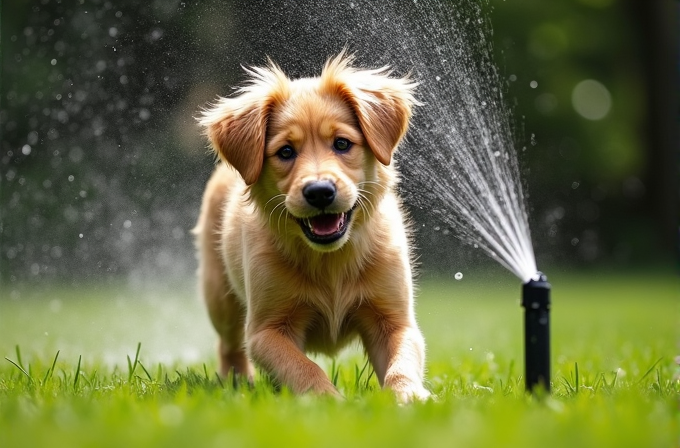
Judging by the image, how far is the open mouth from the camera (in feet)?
12.5

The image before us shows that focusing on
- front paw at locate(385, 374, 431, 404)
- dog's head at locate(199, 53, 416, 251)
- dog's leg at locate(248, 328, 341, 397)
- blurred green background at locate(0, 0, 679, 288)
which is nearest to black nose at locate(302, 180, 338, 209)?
dog's head at locate(199, 53, 416, 251)

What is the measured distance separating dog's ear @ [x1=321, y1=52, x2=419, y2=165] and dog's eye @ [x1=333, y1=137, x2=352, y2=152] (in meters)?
0.10

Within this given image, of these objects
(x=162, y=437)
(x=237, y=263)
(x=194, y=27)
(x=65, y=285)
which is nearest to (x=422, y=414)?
(x=162, y=437)

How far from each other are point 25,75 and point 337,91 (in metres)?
10.7

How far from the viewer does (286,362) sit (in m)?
3.76

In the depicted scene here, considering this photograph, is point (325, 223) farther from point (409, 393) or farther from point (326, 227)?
point (409, 393)

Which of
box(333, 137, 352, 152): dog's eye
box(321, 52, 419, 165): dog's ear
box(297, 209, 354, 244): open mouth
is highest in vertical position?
box(321, 52, 419, 165): dog's ear

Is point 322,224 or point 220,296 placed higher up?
point 322,224

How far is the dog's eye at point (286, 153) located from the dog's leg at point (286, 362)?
0.81 meters

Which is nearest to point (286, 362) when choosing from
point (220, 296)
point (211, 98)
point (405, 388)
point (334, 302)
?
point (334, 302)

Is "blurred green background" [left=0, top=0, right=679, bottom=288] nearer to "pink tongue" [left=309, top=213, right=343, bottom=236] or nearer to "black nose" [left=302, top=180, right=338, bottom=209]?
"pink tongue" [left=309, top=213, right=343, bottom=236]

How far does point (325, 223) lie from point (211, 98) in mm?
3016

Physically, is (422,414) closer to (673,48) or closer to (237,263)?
(237,263)

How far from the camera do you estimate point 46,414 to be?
9.13 ft
